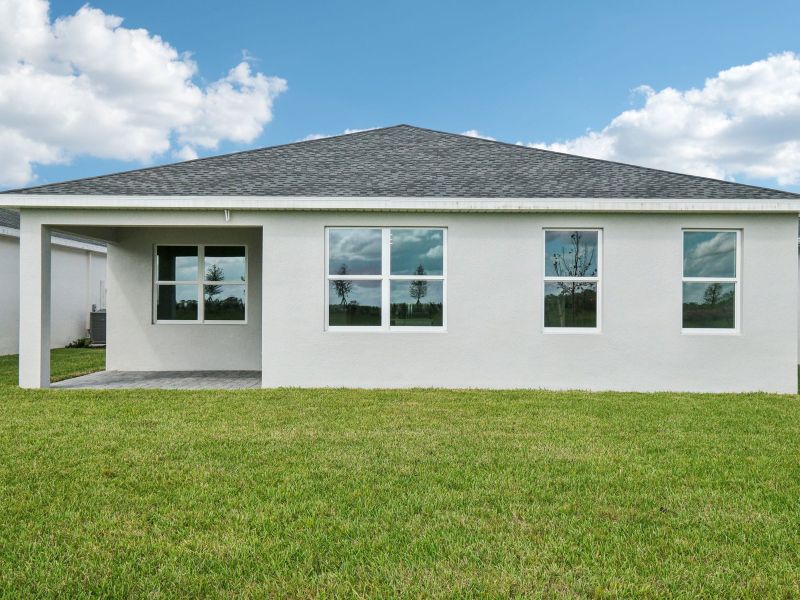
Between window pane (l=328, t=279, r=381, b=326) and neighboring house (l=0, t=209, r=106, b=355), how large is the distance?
Result: 1151cm

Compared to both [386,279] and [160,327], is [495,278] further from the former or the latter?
[160,327]

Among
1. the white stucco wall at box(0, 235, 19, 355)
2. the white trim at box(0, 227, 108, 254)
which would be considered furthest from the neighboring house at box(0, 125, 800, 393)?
the white stucco wall at box(0, 235, 19, 355)

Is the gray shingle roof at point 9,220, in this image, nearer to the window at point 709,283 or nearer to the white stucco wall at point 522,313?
the white stucco wall at point 522,313

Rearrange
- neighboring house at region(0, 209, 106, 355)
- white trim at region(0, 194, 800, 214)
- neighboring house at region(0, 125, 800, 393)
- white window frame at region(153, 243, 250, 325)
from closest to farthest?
white trim at region(0, 194, 800, 214)
neighboring house at region(0, 125, 800, 393)
white window frame at region(153, 243, 250, 325)
neighboring house at region(0, 209, 106, 355)

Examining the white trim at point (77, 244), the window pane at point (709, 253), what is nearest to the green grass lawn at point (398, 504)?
the window pane at point (709, 253)

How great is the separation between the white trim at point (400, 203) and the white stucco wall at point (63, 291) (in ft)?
26.4

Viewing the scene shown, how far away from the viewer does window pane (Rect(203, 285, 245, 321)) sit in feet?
39.6

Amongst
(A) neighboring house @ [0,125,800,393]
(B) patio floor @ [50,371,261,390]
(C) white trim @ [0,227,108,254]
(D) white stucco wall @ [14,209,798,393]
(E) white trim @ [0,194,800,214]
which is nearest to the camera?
(E) white trim @ [0,194,800,214]

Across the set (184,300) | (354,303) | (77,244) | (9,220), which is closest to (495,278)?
(354,303)

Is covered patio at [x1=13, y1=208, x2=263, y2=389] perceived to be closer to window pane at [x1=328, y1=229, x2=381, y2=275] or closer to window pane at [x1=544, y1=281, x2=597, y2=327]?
window pane at [x1=328, y1=229, x2=381, y2=275]

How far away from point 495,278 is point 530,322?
979 mm

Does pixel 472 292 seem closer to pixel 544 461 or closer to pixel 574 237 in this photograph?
pixel 574 237

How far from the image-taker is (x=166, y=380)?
10.3m

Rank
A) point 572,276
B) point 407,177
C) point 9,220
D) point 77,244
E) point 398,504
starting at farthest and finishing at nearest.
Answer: point 77,244, point 9,220, point 407,177, point 572,276, point 398,504
